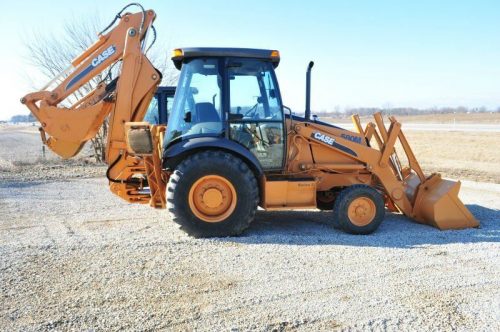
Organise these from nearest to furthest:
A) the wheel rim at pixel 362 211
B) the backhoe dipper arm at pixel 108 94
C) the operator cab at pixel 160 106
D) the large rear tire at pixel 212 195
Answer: the large rear tire at pixel 212 195 < the backhoe dipper arm at pixel 108 94 < the wheel rim at pixel 362 211 < the operator cab at pixel 160 106

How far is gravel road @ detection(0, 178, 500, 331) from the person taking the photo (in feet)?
12.4

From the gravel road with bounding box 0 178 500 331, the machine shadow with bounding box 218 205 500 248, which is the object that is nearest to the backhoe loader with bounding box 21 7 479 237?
the machine shadow with bounding box 218 205 500 248

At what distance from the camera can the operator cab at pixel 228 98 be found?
19.9 ft

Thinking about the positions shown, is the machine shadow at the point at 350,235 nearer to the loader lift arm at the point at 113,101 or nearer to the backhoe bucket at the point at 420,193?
the backhoe bucket at the point at 420,193

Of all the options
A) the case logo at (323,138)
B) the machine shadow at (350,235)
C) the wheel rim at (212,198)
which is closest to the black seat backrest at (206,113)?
the wheel rim at (212,198)

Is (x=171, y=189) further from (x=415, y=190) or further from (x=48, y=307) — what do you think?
(x=415, y=190)

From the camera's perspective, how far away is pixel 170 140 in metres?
6.08

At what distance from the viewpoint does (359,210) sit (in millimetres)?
6480

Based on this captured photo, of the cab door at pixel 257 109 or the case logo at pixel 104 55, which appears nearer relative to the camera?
the cab door at pixel 257 109

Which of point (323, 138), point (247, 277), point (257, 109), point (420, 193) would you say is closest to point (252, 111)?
point (257, 109)

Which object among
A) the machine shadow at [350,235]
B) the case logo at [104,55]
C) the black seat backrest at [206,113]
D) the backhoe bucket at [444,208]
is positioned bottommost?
the machine shadow at [350,235]

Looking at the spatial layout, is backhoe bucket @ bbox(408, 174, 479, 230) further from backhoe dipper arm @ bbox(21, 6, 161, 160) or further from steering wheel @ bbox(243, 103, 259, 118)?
backhoe dipper arm @ bbox(21, 6, 161, 160)

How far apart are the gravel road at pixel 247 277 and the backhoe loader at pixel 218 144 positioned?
1.34ft

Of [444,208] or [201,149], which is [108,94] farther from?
[444,208]
